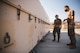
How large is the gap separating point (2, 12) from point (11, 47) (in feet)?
2.03

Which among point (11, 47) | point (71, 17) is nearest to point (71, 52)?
point (71, 17)

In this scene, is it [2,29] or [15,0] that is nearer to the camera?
[2,29]

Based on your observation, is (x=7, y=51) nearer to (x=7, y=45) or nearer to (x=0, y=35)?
(x=7, y=45)

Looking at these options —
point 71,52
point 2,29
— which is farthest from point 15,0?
point 71,52

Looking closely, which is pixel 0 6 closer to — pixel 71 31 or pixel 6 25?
pixel 6 25

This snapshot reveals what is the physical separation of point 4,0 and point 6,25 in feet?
1.13

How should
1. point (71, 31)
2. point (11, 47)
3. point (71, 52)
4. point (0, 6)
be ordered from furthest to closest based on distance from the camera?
1. point (71, 31)
2. point (71, 52)
3. point (11, 47)
4. point (0, 6)

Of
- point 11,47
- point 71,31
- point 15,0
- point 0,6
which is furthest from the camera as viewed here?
point 71,31

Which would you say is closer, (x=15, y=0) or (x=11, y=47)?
(x=11, y=47)

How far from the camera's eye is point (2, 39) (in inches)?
62.3

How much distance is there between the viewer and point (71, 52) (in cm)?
388

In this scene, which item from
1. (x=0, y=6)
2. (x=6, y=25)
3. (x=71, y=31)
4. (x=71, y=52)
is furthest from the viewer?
(x=71, y=31)

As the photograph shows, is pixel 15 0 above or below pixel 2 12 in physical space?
above

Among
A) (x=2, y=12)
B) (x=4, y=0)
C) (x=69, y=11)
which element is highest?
(x=69, y=11)
